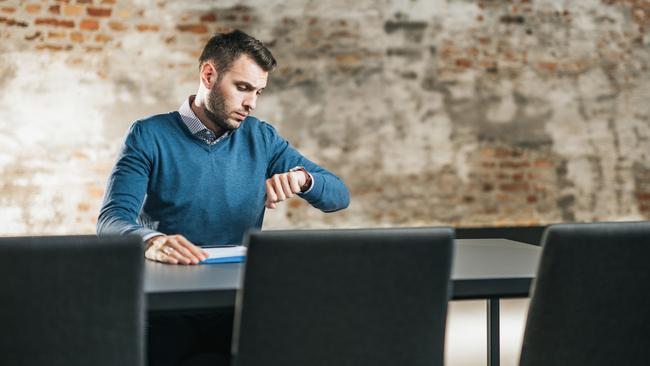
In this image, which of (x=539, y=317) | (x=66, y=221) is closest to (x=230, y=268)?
(x=539, y=317)

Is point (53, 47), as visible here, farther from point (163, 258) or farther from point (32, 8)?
point (163, 258)

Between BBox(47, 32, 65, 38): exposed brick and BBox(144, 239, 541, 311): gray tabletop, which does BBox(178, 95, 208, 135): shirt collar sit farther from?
BBox(47, 32, 65, 38): exposed brick

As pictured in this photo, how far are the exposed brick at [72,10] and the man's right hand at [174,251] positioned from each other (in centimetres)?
306

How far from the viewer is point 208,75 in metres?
2.64

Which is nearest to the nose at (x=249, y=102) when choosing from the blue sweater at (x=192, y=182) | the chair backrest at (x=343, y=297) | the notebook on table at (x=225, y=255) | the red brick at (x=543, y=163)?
the blue sweater at (x=192, y=182)

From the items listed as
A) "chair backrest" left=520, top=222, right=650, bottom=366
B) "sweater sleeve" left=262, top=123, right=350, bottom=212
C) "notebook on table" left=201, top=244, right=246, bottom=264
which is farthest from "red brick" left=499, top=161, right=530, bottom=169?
"chair backrest" left=520, top=222, right=650, bottom=366

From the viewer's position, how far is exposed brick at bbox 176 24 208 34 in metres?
4.62

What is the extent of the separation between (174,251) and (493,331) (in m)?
0.84

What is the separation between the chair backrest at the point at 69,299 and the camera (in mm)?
1097

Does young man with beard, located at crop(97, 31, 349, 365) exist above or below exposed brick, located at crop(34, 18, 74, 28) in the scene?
below

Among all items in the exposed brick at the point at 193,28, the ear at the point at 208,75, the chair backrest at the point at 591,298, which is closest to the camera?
the chair backrest at the point at 591,298

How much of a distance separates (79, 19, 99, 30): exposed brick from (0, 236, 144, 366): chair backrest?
145 inches

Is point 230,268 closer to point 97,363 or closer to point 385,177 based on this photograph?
point 97,363

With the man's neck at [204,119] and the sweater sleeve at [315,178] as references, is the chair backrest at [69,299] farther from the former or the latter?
the man's neck at [204,119]
